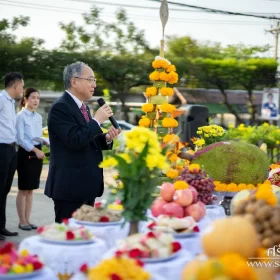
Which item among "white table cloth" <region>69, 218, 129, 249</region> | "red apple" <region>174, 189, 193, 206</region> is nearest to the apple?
"red apple" <region>174, 189, 193, 206</region>

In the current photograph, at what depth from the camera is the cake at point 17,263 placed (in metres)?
2.79

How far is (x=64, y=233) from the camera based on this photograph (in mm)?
3293

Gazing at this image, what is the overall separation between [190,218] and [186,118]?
354 inches

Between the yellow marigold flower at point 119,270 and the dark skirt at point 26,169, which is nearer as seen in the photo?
the yellow marigold flower at point 119,270

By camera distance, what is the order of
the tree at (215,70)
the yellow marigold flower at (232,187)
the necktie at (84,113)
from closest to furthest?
the necktie at (84,113)
the yellow marigold flower at (232,187)
the tree at (215,70)

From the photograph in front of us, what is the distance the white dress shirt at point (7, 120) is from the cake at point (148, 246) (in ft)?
13.8

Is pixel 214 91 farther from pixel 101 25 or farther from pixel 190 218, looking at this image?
pixel 190 218

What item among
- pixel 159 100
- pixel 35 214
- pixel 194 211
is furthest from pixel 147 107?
pixel 35 214

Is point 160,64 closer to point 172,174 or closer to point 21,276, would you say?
point 172,174

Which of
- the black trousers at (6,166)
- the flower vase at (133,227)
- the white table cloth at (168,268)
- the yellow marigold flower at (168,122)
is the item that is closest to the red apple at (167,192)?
the flower vase at (133,227)

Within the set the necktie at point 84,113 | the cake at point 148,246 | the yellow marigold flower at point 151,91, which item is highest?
the yellow marigold flower at point 151,91

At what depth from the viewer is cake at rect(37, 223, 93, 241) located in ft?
10.7

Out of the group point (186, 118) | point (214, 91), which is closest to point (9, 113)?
point (186, 118)

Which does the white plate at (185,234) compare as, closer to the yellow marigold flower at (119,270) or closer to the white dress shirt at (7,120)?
the yellow marigold flower at (119,270)
